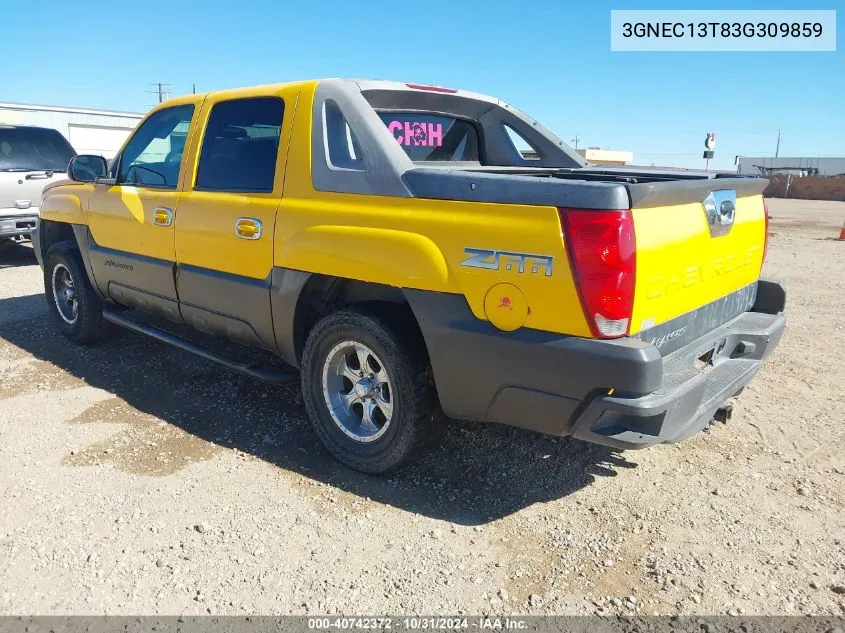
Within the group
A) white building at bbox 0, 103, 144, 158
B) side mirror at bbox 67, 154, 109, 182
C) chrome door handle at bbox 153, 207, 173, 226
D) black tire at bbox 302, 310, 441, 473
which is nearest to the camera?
black tire at bbox 302, 310, 441, 473

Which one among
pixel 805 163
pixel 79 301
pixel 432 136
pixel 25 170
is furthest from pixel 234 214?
pixel 805 163

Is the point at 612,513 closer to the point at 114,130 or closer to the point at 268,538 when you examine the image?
the point at 268,538

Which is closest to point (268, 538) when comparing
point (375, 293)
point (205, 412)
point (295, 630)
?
point (295, 630)

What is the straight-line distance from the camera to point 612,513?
318cm

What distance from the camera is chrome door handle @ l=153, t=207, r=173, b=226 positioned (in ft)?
14.1

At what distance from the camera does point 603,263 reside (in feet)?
8.27

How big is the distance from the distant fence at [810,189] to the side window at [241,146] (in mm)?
42540

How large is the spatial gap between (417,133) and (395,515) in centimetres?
233

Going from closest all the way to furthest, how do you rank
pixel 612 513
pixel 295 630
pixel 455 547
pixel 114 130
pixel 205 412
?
pixel 295 630
pixel 455 547
pixel 612 513
pixel 205 412
pixel 114 130

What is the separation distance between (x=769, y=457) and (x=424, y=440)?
1974 mm

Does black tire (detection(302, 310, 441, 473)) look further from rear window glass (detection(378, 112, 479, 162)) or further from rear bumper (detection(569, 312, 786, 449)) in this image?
rear window glass (detection(378, 112, 479, 162))

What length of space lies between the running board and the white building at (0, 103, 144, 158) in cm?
2625

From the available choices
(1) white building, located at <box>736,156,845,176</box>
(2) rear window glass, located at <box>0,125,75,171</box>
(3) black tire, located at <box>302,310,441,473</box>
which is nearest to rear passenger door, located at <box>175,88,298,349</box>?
(3) black tire, located at <box>302,310,441,473</box>

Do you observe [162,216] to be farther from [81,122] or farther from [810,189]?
[810,189]
